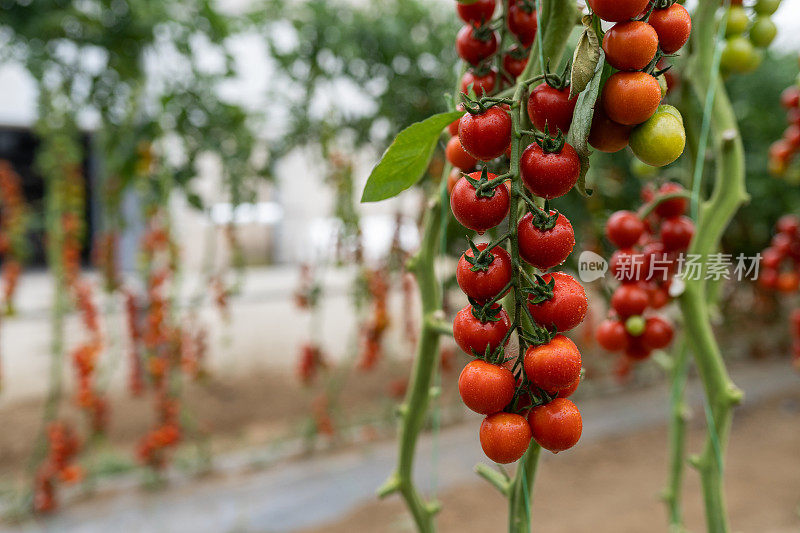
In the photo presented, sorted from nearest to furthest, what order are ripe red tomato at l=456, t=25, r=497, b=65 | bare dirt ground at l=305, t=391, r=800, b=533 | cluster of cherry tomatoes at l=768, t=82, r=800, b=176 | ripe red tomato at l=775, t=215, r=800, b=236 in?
ripe red tomato at l=456, t=25, r=497, b=65
cluster of cherry tomatoes at l=768, t=82, r=800, b=176
ripe red tomato at l=775, t=215, r=800, b=236
bare dirt ground at l=305, t=391, r=800, b=533

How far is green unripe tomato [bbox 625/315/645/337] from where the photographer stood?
63 centimetres

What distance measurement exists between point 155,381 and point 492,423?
1.56 m

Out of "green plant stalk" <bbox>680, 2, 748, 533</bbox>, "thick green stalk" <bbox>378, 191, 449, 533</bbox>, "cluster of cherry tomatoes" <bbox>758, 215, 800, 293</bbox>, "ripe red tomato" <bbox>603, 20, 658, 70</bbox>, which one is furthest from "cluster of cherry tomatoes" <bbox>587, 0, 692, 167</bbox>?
"cluster of cherry tomatoes" <bbox>758, 215, 800, 293</bbox>

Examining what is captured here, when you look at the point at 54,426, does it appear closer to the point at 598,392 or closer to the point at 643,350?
the point at 643,350

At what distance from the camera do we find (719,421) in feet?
2.19

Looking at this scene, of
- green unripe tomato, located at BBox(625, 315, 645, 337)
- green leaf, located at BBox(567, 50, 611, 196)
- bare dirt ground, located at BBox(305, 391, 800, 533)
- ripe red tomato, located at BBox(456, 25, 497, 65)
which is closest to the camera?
green leaf, located at BBox(567, 50, 611, 196)

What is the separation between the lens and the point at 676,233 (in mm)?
694

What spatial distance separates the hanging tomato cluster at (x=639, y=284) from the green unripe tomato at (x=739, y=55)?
0.57ft

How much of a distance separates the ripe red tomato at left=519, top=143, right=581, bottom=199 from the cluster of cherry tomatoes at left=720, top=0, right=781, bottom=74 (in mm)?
502

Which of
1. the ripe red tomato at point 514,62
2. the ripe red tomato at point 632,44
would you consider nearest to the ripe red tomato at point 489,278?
the ripe red tomato at point 632,44

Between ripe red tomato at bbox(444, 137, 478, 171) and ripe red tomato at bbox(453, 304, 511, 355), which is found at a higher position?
ripe red tomato at bbox(444, 137, 478, 171)

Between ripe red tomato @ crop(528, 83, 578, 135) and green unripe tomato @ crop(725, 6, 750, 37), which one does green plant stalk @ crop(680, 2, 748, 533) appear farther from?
ripe red tomato @ crop(528, 83, 578, 135)

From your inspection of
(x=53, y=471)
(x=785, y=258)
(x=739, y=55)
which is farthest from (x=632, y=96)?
(x=53, y=471)

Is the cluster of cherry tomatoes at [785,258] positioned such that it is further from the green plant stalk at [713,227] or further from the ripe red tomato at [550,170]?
the ripe red tomato at [550,170]
